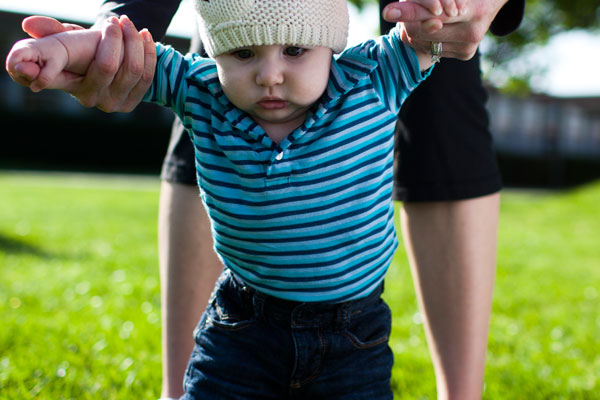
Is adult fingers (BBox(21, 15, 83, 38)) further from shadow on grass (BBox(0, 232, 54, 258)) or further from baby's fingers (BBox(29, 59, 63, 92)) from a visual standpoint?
shadow on grass (BBox(0, 232, 54, 258))

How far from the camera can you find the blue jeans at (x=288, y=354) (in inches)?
57.4

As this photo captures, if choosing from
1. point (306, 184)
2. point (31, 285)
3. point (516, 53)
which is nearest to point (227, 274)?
point (306, 184)

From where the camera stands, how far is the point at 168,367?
1.89m

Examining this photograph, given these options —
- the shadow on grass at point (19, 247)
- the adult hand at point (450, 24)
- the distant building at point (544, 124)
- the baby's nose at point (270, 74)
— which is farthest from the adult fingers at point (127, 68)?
the distant building at point (544, 124)

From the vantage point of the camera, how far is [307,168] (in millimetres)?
1377

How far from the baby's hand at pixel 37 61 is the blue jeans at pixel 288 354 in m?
0.66

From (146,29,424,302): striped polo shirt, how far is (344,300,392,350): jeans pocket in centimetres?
8

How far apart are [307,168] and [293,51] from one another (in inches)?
9.8

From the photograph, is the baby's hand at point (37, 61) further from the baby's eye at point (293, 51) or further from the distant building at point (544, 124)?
the distant building at point (544, 124)

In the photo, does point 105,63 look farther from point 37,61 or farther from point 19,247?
point 19,247

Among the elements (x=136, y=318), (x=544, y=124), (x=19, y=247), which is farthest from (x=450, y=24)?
(x=544, y=124)

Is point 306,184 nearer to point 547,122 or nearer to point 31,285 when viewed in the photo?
point 31,285

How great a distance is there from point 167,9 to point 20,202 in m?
8.69

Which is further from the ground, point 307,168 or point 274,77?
point 274,77
